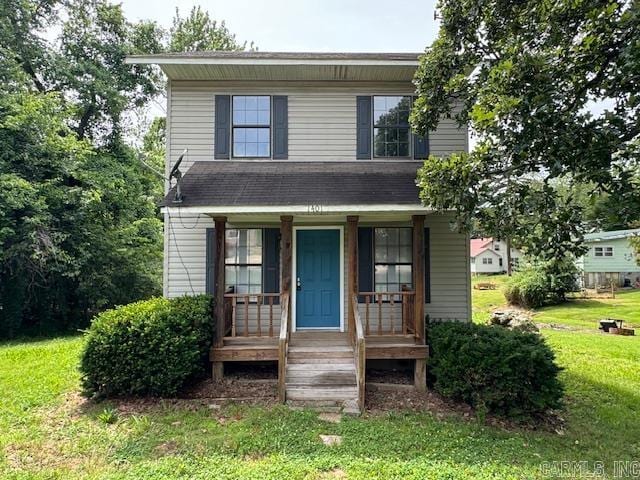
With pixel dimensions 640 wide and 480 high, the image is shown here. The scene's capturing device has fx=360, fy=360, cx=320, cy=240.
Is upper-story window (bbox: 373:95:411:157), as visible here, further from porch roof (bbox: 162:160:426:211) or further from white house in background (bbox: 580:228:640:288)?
white house in background (bbox: 580:228:640:288)

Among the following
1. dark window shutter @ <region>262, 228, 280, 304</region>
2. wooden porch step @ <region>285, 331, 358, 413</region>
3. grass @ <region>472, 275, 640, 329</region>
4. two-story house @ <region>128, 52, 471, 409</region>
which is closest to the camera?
wooden porch step @ <region>285, 331, 358, 413</region>

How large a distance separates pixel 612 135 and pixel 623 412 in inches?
166

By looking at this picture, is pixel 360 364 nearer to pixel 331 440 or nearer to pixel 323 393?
pixel 323 393

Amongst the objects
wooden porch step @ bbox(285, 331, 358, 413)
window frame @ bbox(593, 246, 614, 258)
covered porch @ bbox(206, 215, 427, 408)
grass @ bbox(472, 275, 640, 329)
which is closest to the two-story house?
covered porch @ bbox(206, 215, 427, 408)

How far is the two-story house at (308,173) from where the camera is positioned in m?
6.96

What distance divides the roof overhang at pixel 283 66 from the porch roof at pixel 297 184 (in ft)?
5.72

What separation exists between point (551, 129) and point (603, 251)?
2812 cm

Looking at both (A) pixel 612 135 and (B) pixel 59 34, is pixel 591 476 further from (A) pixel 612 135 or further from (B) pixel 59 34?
(B) pixel 59 34

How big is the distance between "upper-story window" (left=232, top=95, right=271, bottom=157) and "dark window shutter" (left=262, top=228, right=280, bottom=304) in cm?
170

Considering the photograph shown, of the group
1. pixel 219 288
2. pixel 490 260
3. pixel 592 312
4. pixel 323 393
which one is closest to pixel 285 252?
pixel 219 288

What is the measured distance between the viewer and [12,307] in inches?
458

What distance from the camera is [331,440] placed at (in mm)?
4445

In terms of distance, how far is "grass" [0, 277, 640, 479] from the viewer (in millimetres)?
3812

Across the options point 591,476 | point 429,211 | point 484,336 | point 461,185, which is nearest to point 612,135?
point 461,185
